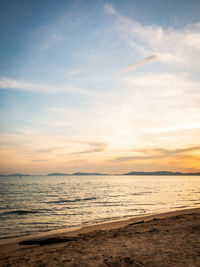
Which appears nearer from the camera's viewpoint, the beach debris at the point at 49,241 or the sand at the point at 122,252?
the sand at the point at 122,252

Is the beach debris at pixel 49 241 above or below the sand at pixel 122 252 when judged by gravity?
below

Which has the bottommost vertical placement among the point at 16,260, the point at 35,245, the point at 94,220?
the point at 94,220

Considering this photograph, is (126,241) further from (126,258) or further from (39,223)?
(39,223)

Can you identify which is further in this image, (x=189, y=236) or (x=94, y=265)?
(x=189, y=236)

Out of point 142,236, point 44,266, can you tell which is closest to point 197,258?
point 142,236

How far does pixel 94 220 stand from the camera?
18.0 meters

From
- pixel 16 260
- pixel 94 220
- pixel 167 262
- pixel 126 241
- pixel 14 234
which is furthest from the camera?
pixel 94 220

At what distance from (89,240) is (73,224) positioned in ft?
24.7

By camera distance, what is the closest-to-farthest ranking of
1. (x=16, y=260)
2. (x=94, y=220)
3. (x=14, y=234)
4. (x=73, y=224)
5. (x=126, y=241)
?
(x=16, y=260)
(x=126, y=241)
(x=14, y=234)
(x=73, y=224)
(x=94, y=220)

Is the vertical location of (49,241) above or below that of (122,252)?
below

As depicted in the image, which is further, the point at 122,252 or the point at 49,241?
the point at 49,241

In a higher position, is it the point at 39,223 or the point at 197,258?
the point at 197,258

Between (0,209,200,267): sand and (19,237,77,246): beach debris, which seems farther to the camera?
(19,237,77,246): beach debris

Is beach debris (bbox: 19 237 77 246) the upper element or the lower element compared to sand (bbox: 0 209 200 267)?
lower
